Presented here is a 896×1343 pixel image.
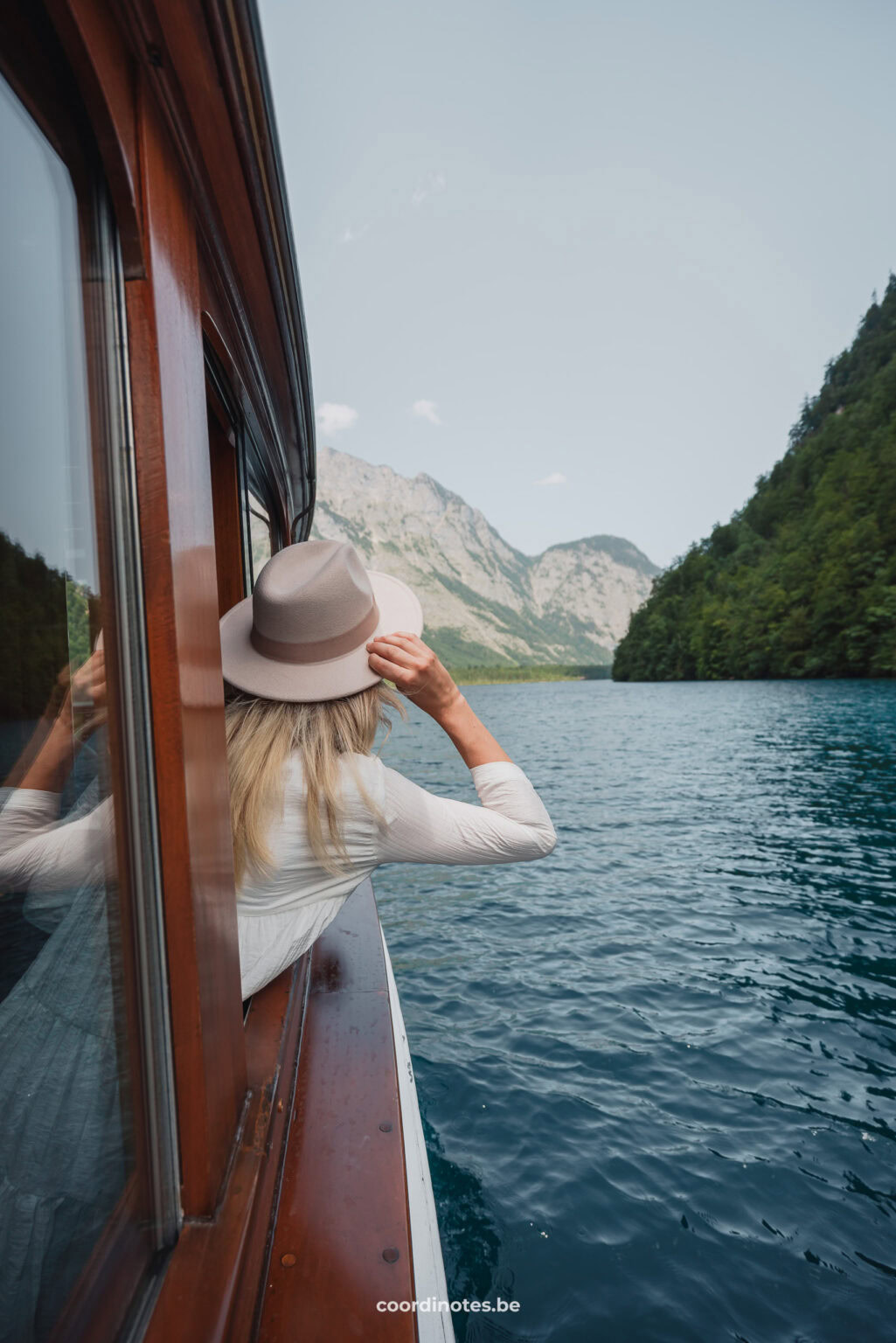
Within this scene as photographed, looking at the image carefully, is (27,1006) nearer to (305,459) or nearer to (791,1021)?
(305,459)

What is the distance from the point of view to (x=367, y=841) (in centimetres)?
167

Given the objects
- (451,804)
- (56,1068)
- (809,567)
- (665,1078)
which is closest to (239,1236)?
(56,1068)

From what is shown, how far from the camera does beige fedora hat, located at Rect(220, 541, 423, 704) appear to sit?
1.58 metres

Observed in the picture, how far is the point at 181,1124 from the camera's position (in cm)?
117

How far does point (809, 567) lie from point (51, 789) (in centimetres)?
5416

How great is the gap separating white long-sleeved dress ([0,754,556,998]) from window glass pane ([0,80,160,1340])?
1.95ft

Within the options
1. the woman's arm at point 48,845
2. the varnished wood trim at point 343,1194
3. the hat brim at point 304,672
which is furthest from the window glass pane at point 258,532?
the woman's arm at point 48,845

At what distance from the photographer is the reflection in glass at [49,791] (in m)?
0.76

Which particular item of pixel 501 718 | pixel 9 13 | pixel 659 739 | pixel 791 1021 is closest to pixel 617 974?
pixel 791 1021

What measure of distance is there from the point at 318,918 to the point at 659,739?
857 inches

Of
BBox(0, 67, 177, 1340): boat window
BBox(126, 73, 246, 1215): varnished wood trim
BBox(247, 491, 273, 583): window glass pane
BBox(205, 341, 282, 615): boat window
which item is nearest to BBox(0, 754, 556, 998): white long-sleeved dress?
BBox(126, 73, 246, 1215): varnished wood trim

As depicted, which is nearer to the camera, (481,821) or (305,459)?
(481,821)

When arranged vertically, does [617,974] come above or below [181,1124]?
below

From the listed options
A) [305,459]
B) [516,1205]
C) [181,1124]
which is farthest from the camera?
[305,459]
